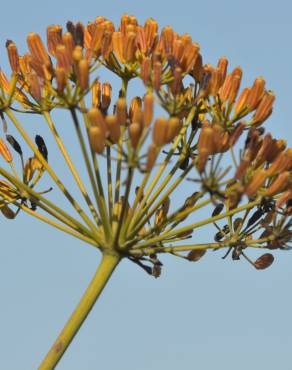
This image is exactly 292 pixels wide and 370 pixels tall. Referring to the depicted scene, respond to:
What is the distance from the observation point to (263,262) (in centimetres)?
1189

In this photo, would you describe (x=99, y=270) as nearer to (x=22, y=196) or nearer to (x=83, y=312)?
(x=83, y=312)

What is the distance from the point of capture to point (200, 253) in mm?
11312

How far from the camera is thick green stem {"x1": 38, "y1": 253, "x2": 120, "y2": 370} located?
10.5 meters

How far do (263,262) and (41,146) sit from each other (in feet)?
10.6

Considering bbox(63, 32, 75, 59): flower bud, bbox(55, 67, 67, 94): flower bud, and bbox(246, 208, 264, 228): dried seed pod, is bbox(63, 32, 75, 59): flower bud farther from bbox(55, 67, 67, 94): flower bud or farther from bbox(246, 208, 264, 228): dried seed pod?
bbox(246, 208, 264, 228): dried seed pod

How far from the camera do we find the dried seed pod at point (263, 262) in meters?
11.9

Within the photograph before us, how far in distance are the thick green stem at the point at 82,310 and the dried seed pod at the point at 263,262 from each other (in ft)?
7.21

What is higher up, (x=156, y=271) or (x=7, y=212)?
(x=156, y=271)

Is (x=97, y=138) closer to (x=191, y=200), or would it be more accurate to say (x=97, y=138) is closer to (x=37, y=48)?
(x=37, y=48)

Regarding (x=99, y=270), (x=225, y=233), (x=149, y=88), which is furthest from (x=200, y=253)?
(x=149, y=88)

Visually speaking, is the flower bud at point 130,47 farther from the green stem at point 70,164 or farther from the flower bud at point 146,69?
the green stem at point 70,164

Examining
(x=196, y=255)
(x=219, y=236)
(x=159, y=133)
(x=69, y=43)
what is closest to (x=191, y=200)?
(x=196, y=255)

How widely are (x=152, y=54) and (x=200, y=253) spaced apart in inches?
98.7

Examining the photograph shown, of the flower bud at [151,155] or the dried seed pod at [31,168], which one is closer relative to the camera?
the flower bud at [151,155]
